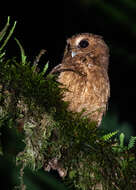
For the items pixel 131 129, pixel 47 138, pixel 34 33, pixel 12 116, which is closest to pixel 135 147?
pixel 47 138

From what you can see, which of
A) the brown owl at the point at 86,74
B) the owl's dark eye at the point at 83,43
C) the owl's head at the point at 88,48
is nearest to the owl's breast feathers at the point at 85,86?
the brown owl at the point at 86,74

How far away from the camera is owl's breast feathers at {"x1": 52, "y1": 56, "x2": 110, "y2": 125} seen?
93.2 inches

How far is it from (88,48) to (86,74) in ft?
1.69

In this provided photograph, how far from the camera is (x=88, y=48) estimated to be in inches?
116

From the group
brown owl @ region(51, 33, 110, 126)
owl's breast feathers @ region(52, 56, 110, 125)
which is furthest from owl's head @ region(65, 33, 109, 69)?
owl's breast feathers @ region(52, 56, 110, 125)

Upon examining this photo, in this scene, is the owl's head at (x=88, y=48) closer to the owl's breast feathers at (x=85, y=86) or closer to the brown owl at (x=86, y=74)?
the brown owl at (x=86, y=74)

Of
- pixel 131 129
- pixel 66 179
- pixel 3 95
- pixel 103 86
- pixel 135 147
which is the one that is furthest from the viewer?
pixel 131 129

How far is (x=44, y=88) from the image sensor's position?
5.48 feet

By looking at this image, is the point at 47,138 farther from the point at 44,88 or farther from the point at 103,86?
the point at 103,86

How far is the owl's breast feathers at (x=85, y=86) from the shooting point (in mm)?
2367

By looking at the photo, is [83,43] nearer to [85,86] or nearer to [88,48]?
[88,48]

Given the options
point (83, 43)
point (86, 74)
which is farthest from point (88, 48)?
point (86, 74)

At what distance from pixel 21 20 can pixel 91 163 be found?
10.7 feet

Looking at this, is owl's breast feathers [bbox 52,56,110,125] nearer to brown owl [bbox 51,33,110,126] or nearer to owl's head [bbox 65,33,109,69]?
brown owl [bbox 51,33,110,126]
